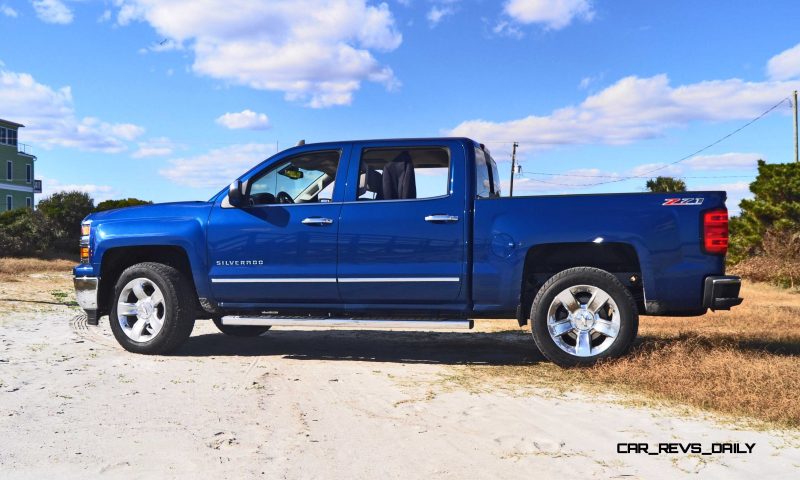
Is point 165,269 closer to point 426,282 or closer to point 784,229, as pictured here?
point 426,282

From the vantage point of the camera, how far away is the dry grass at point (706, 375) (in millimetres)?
4792

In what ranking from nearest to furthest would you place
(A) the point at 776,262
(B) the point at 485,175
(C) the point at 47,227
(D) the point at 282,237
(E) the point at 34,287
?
(D) the point at 282,237, (B) the point at 485,175, (E) the point at 34,287, (A) the point at 776,262, (C) the point at 47,227

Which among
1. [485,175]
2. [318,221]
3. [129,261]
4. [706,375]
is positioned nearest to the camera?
[706,375]

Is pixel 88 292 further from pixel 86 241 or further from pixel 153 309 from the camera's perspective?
pixel 153 309

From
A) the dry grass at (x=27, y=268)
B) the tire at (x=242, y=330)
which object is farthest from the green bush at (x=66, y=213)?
the tire at (x=242, y=330)

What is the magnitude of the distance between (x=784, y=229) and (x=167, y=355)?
19.5 meters

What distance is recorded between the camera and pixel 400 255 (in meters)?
6.45

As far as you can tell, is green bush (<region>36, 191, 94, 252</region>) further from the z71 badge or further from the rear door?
the z71 badge

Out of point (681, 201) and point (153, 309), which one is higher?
point (681, 201)

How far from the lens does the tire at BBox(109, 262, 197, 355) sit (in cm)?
700

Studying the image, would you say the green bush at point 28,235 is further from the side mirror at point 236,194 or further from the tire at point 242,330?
the side mirror at point 236,194

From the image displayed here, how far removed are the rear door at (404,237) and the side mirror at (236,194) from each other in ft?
3.35

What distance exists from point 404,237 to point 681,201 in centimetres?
239

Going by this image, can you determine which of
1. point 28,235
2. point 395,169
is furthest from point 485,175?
point 28,235
